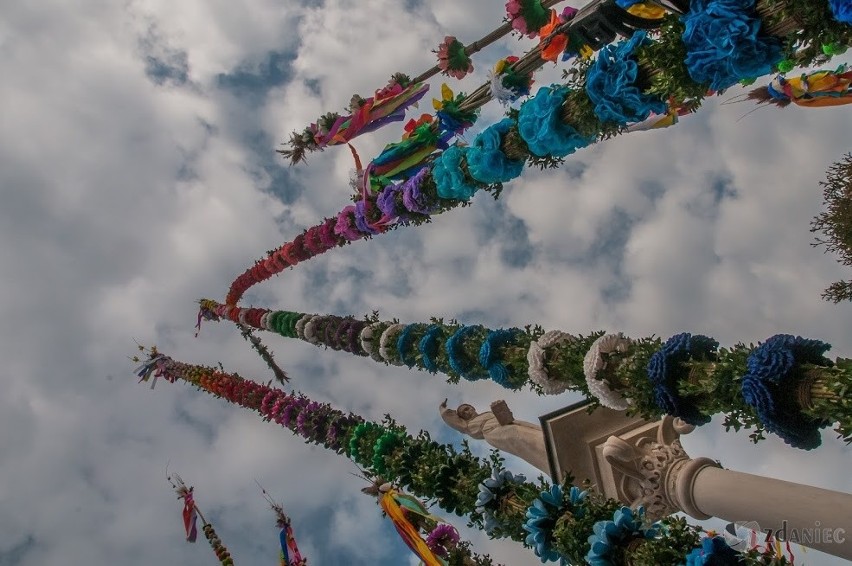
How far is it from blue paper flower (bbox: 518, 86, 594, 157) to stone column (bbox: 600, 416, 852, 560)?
2693 mm

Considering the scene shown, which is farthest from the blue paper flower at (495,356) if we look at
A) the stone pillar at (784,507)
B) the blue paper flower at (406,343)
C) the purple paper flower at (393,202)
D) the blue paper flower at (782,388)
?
the purple paper flower at (393,202)

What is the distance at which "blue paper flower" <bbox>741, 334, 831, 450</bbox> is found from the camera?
321cm

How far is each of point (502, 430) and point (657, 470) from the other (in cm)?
208

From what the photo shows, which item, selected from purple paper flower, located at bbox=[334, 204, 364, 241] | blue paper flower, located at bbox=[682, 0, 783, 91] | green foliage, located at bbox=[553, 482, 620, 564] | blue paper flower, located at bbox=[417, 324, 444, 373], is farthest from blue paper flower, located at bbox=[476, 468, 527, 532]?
purple paper flower, located at bbox=[334, 204, 364, 241]

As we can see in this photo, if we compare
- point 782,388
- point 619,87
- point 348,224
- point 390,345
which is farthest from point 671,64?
point 348,224

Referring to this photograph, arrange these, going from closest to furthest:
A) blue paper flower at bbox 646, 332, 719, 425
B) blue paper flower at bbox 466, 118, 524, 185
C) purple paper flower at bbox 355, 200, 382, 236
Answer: blue paper flower at bbox 646, 332, 719, 425, blue paper flower at bbox 466, 118, 524, 185, purple paper flower at bbox 355, 200, 382, 236

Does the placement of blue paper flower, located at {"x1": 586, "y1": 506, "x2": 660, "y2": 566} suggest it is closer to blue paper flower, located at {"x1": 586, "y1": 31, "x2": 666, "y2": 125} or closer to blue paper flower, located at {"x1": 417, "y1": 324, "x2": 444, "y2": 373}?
blue paper flower, located at {"x1": 417, "y1": 324, "x2": 444, "y2": 373}

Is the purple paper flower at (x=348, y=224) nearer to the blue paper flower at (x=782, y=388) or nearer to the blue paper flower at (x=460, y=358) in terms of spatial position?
the blue paper flower at (x=460, y=358)

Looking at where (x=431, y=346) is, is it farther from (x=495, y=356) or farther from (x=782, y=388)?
(x=782, y=388)

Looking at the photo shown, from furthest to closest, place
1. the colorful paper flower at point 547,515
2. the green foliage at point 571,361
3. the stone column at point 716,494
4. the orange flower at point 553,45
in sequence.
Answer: the orange flower at point 553,45, the green foliage at point 571,361, the colorful paper flower at point 547,515, the stone column at point 716,494

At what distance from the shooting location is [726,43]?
11.6 feet

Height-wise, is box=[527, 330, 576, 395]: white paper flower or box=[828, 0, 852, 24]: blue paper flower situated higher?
box=[828, 0, 852, 24]: blue paper flower

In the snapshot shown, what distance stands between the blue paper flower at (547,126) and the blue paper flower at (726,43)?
4.18ft

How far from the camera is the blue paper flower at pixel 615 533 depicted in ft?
12.9
